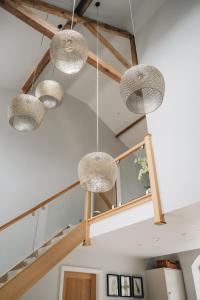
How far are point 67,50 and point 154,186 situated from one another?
104 inches

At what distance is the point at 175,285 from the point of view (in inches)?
258

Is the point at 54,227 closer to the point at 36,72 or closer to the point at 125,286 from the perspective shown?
the point at 125,286

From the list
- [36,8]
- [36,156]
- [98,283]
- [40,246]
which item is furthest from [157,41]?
[98,283]

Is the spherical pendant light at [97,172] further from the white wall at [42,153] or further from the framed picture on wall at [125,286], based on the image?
the framed picture on wall at [125,286]

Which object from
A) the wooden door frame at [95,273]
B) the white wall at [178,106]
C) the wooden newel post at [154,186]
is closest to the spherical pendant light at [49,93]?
the wooden newel post at [154,186]

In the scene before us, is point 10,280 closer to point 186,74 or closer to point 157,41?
point 186,74

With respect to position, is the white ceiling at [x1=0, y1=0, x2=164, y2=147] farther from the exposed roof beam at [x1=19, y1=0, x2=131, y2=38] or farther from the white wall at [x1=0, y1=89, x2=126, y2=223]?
the white wall at [x1=0, y1=89, x2=126, y2=223]

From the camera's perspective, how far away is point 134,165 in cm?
791

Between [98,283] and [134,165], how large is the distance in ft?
11.6

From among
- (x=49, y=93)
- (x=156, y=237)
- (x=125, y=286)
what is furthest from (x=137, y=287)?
(x=49, y=93)

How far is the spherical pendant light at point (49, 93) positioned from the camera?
369 cm

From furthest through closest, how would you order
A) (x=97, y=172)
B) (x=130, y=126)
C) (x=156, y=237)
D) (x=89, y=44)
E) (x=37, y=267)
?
(x=130, y=126), (x=89, y=44), (x=156, y=237), (x=37, y=267), (x=97, y=172)

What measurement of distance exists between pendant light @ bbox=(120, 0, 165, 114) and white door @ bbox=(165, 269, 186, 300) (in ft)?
18.8

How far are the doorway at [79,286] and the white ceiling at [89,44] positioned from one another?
5307 mm
